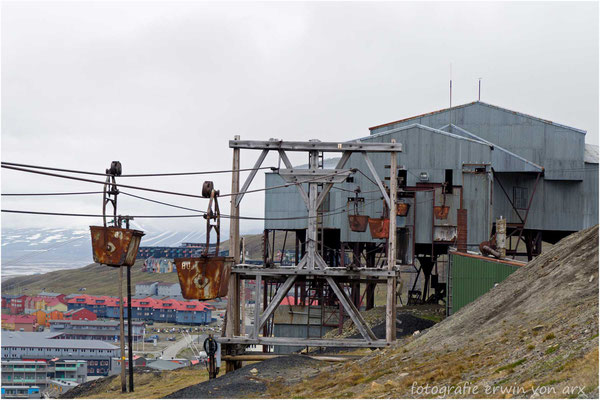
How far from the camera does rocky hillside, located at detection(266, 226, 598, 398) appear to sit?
1293cm

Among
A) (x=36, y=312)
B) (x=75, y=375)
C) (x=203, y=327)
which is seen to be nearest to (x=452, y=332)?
(x=75, y=375)

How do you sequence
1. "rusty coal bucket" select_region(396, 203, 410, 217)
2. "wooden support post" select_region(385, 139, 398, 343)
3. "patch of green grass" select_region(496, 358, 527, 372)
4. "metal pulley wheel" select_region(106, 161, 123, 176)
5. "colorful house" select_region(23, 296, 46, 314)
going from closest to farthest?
1. "patch of green grass" select_region(496, 358, 527, 372)
2. "metal pulley wheel" select_region(106, 161, 123, 176)
3. "wooden support post" select_region(385, 139, 398, 343)
4. "rusty coal bucket" select_region(396, 203, 410, 217)
5. "colorful house" select_region(23, 296, 46, 314)

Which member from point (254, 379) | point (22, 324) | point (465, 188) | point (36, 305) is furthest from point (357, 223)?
point (36, 305)

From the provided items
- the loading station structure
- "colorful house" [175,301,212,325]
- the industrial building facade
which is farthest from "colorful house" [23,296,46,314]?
the industrial building facade

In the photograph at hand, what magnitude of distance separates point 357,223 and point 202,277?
2472 centimetres

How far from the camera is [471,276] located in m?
33.4

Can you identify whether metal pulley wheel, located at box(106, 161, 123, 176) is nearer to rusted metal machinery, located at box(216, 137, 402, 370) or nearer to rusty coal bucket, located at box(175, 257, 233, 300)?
rusty coal bucket, located at box(175, 257, 233, 300)

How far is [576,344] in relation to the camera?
1391 cm

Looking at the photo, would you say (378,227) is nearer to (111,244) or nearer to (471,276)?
(471,276)

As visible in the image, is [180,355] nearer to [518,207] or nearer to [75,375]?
[75,375]

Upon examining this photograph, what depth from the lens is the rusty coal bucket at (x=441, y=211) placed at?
43.1 metres

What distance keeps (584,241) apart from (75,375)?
10404 centimetres

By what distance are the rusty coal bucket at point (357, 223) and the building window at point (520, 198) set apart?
1099cm

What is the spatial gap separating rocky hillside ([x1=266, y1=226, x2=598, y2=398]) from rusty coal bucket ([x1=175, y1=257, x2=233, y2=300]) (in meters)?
2.99
